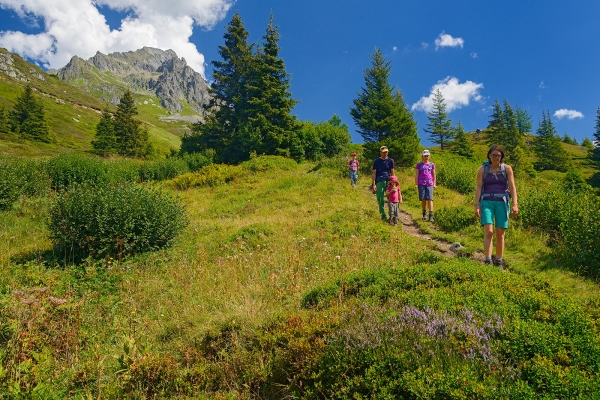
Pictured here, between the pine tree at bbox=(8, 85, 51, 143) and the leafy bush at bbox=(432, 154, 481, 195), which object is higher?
the pine tree at bbox=(8, 85, 51, 143)

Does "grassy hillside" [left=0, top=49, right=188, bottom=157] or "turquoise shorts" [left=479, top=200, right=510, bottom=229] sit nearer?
"turquoise shorts" [left=479, top=200, right=510, bottom=229]

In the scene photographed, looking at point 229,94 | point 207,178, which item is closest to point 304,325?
point 207,178

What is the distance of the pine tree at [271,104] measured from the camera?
26.7 metres

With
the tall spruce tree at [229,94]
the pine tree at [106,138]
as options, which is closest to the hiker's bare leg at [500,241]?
the tall spruce tree at [229,94]

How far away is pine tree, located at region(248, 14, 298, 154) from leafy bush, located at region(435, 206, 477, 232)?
18.5m

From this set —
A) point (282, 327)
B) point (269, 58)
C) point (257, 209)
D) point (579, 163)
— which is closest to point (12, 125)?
point (269, 58)

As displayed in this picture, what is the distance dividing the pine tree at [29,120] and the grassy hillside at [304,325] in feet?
230

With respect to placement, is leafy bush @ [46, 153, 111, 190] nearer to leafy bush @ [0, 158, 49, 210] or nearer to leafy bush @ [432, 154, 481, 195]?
leafy bush @ [0, 158, 49, 210]

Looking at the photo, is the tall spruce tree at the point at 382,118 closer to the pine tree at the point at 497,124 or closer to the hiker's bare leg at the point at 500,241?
the hiker's bare leg at the point at 500,241

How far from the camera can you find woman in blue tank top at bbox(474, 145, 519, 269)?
5.57 metres

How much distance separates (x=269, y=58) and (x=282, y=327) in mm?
27993

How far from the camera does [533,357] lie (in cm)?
232

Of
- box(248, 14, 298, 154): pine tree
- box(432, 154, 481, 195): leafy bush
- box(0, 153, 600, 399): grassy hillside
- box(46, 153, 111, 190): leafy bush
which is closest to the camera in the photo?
box(0, 153, 600, 399): grassy hillside

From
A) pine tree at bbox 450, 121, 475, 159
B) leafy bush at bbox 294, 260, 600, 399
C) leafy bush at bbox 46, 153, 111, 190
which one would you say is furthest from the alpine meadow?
pine tree at bbox 450, 121, 475, 159
